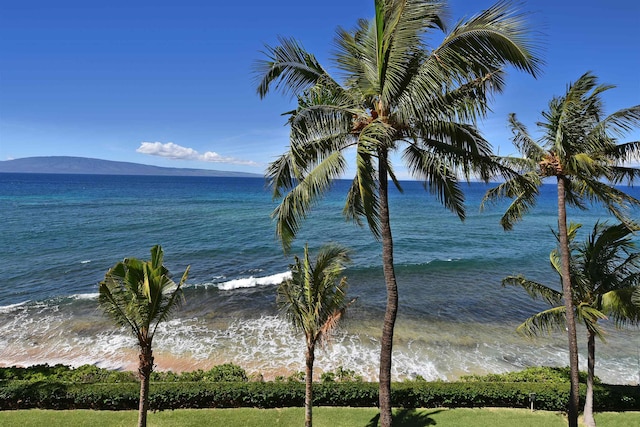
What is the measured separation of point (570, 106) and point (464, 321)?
15.2 meters

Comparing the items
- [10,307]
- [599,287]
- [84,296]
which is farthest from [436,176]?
[10,307]

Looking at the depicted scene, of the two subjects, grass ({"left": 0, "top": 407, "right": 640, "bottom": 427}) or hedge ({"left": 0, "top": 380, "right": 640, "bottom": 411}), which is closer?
grass ({"left": 0, "top": 407, "right": 640, "bottom": 427})

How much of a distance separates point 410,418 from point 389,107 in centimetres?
931

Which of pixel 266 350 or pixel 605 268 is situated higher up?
pixel 605 268

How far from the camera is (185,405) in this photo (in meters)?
11.2

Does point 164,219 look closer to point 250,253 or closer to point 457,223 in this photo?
point 250,253

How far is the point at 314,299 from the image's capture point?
A: 9094 mm

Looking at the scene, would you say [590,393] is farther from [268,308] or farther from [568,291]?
[268,308]

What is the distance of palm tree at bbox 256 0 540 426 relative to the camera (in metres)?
6.32

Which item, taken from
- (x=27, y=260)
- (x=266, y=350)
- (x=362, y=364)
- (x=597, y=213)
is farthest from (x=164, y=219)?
(x=597, y=213)

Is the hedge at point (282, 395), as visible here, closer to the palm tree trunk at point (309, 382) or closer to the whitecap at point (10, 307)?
the palm tree trunk at point (309, 382)

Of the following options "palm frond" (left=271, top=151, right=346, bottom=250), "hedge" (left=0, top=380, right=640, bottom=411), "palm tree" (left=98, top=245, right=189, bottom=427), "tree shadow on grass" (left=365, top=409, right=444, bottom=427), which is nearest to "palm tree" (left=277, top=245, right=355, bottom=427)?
"palm frond" (left=271, top=151, right=346, bottom=250)

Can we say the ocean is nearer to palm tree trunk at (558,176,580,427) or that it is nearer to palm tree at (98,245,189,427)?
palm tree at (98,245,189,427)

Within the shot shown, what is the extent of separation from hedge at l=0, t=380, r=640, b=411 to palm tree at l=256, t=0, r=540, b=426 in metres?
4.07
